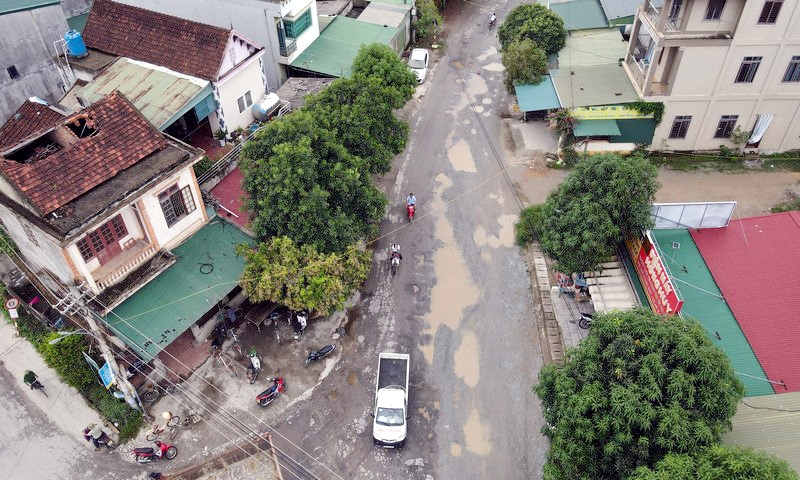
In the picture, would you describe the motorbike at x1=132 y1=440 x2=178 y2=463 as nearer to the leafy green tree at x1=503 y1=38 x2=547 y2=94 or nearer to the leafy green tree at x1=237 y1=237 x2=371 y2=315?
the leafy green tree at x1=237 y1=237 x2=371 y2=315

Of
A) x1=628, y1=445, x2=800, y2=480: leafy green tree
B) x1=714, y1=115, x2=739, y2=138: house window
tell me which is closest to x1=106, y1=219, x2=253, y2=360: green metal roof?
x1=628, y1=445, x2=800, y2=480: leafy green tree

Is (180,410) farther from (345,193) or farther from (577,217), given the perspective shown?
(577,217)

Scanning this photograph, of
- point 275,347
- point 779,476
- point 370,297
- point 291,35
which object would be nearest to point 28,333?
point 275,347

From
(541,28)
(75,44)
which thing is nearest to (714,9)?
(541,28)

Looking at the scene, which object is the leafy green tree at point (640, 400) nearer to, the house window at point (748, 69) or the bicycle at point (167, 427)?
the bicycle at point (167, 427)

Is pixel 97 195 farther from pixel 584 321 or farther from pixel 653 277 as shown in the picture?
pixel 653 277

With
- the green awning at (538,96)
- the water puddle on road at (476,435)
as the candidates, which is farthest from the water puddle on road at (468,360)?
the green awning at (538,96)

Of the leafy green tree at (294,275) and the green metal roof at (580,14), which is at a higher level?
the green metal roof at (580,14)
